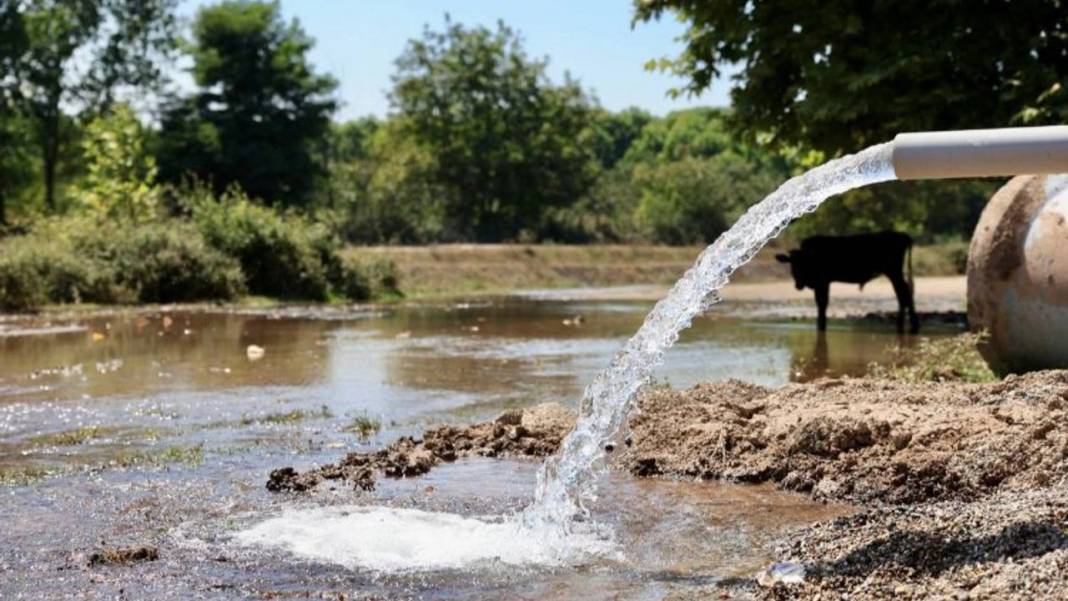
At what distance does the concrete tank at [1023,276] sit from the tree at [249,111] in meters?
47.5

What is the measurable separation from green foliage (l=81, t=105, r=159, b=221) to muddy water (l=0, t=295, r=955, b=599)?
20493 millimetres

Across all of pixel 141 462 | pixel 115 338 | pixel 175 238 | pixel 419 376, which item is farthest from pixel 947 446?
pixel 175 238

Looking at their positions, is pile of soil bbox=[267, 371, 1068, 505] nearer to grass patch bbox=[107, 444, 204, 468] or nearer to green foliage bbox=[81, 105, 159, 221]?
grass patch bbox=[107, 444, 204, 468]

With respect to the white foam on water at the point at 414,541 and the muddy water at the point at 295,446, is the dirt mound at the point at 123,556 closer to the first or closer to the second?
the muddy water at the point at 295,446

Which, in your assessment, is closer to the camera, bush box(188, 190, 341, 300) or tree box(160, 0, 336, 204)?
bush box(188, 190, 341, 300)

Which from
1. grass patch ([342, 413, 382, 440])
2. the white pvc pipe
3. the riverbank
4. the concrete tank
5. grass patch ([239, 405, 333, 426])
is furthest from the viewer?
the riverbank

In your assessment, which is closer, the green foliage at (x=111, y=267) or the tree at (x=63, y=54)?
the green foliage at (x=111, y=267)

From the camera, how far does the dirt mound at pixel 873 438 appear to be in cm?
763

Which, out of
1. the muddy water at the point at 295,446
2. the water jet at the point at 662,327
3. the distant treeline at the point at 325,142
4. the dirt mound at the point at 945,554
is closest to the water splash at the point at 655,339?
the water jet at the point at 662,327

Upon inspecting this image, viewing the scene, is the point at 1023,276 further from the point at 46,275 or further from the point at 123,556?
the point at 46,275

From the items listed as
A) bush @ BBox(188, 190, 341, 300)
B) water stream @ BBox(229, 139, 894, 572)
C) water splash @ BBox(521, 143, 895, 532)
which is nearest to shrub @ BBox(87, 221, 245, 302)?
bush @ BBox(188, 190, 341, 300)

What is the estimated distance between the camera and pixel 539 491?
24.9ft

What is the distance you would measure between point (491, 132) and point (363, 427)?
173ft

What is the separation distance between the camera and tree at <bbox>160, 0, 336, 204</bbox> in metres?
56.9
